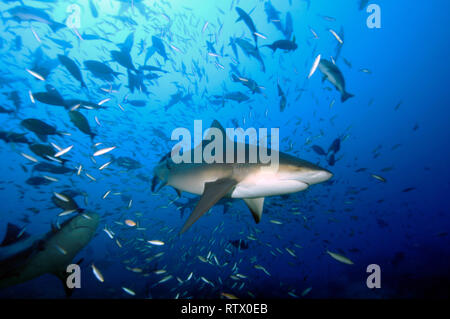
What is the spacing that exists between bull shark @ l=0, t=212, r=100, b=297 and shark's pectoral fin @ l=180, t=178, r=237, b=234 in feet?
7.66

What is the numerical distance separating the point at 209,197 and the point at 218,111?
30342 millimetres

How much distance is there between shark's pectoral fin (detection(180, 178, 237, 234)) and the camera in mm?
2118

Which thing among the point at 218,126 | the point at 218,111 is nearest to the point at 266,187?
the point at 218,126

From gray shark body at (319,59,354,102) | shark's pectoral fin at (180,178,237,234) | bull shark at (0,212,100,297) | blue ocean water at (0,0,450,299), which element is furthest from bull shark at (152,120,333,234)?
gray shark body at (319,59,354,102)

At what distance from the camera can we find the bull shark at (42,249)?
312 centimetres

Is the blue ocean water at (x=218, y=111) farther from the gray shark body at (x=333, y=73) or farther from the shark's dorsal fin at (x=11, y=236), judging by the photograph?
the gray shark body at (x=333, y=73)

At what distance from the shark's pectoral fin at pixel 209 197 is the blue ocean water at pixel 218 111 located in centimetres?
101

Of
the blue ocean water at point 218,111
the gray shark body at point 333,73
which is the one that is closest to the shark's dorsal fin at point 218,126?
the blue ocean water at point 218,111

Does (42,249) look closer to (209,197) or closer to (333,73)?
(209,197)

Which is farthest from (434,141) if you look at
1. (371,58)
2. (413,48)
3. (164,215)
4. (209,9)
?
(164,215)

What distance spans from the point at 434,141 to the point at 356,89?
156ft

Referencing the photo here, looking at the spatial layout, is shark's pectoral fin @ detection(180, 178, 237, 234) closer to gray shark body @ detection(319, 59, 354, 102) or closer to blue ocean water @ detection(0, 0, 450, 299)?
blue ocean water @ detection(0, 0, 450, 299)

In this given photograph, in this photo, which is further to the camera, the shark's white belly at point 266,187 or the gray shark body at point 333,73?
the gray shark body at point 333,73

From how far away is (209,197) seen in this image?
2.45 meters
